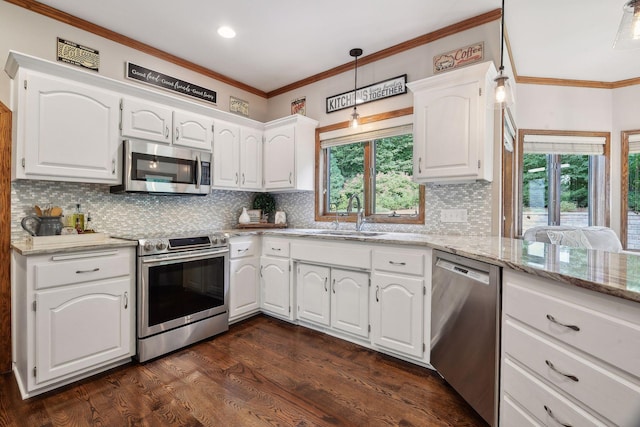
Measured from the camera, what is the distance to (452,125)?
2.33 metres

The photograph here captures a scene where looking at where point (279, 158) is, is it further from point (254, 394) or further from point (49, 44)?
point (254, 394)

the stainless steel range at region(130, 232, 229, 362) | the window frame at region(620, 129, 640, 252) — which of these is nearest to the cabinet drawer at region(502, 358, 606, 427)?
the stainless steel range at region(130, 232, 229, 362)

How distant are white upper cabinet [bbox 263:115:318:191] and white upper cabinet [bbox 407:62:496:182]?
136 centimetres

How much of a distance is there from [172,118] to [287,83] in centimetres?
158

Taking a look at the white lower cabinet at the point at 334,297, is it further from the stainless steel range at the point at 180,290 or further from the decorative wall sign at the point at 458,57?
the decorative wall sign at the point at 458,57

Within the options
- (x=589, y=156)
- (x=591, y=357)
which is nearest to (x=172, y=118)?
(x=591, y=357)

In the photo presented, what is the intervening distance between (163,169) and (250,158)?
41.6 inches

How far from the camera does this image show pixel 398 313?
229 centimetres

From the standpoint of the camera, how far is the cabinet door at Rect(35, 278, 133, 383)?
1.87m

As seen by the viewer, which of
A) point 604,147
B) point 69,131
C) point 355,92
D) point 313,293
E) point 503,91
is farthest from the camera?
point 604,147

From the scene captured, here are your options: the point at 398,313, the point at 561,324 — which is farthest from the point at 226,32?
the point at 561,324

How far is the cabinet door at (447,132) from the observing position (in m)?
2.25

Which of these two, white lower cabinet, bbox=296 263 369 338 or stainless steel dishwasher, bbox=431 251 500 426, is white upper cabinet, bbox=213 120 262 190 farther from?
stainless steel dishwasher, bbox=431 251 500 426

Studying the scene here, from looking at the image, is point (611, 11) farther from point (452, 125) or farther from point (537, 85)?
point (452, 125)
